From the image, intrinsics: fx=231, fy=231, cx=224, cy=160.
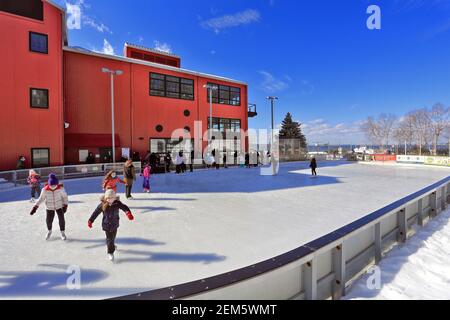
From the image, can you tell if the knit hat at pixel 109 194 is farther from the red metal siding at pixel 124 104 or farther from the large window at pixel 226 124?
the large window at pixel 226 124

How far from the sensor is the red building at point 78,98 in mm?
14805

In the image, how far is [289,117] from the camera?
5256cm

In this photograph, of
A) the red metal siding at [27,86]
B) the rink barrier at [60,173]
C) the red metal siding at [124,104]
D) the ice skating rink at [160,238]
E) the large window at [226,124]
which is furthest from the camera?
the large window at [226,124]

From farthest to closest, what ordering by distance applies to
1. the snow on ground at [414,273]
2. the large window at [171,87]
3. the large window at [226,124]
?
the large window at [226,124]
the large window at [171,87]
the snow on ground at [414,273]

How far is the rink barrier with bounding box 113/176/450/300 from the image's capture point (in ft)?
6.83

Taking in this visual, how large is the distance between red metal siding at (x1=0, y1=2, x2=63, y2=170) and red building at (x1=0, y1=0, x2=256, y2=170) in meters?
0.05

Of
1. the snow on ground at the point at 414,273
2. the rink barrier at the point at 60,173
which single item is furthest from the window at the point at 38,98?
the snow on ground at the point at 414,273

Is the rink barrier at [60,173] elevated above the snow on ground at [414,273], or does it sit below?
A: above

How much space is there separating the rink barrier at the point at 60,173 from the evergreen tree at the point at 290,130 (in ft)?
131

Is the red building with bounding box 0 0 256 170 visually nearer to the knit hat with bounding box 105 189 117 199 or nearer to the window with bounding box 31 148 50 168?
the window with bounding box 31 148 50 168

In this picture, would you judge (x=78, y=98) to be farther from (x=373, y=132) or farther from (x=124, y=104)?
(x=373, y=132)

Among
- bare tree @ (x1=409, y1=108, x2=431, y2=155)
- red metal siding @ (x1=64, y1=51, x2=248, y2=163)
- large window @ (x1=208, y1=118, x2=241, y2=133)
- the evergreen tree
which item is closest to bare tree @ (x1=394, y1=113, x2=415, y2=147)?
bare tree @ (x1=409, y1=108, x2=431, y2=155)

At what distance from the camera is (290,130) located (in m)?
51.2
